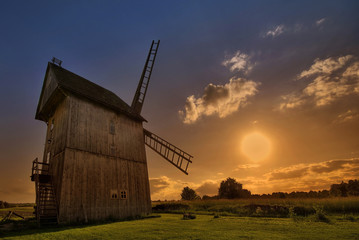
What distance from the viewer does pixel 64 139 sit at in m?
16.9

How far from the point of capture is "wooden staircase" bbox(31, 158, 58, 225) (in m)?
14.1

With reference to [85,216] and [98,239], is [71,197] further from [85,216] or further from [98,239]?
[98,239]

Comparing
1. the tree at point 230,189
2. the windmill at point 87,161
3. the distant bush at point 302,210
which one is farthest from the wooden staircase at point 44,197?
the tree at point 230,189

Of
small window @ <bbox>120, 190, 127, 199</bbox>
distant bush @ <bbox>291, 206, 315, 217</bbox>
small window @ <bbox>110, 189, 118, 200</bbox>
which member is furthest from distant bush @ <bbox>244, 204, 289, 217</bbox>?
small window @ <bbox>110, 189, 118, 200</bbox>

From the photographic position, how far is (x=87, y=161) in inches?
682

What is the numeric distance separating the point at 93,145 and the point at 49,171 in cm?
473

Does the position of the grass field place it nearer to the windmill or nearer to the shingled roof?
the windmill

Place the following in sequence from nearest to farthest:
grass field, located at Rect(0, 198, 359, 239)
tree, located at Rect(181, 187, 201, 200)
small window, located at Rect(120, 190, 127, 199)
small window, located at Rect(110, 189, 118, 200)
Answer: grass field, located at Rect(0, 198, 359, 239) → small window, located at Rect(110, 189, 118, 200) → small window, located at Rect(120, 190, 127, 199) → tree, located at Rect(181, 187, 201, 200)

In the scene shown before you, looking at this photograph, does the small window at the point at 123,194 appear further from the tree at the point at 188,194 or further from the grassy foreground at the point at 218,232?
the tree at the point at 188,194

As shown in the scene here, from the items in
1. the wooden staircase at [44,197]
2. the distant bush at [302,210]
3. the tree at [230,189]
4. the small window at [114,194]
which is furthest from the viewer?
the tree at [230,189]

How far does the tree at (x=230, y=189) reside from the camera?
68.8 m

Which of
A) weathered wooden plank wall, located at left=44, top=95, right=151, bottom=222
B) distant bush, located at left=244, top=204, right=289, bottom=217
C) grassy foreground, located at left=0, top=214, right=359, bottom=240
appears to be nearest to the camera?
grassy foreground, located at left=0, top=214, right=359, bottom=240

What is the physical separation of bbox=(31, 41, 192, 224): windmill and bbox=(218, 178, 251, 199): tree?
51.3 meters

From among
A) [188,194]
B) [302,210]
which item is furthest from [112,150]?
[188,194]
